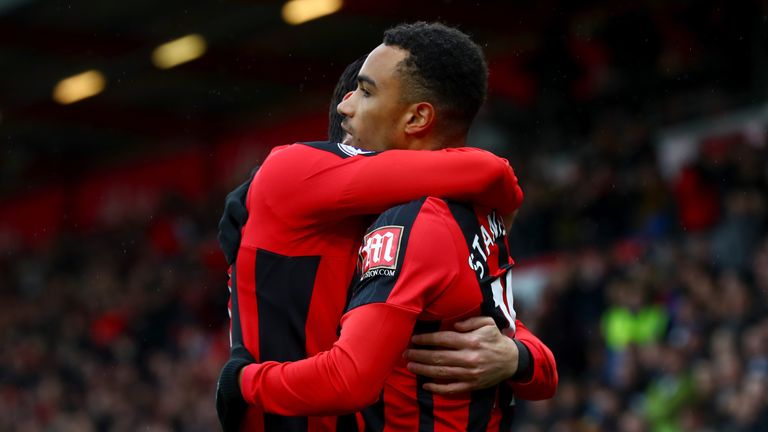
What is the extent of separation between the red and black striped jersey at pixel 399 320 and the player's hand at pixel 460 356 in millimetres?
32

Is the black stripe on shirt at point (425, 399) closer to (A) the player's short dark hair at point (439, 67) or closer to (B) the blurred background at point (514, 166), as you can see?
(A) the player's short dark hair at point (439, 67)

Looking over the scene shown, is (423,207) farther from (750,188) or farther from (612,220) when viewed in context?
(612,220)

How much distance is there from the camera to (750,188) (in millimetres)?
10906

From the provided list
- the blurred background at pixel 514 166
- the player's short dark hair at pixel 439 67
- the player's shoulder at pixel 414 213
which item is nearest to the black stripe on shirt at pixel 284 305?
the player's shoulder at pixel 414 213

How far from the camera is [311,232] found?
321 cm

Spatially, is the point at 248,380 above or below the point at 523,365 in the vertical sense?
above

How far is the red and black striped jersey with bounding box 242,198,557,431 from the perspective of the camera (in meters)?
2.96

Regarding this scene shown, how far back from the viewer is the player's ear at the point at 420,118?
10.7ft

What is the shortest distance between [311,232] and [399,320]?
0.38 m

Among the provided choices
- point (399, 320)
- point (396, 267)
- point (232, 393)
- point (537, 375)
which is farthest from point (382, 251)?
point (537, 375)

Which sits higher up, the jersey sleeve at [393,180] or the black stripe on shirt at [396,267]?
the jersey sleeve at [393,180]

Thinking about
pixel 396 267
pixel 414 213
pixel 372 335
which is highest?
pixel 414 213

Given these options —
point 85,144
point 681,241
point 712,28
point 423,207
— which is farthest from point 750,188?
point 85,144

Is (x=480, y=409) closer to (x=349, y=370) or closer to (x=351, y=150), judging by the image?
(x=349, y=370)
